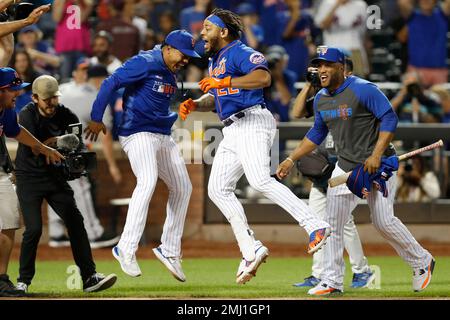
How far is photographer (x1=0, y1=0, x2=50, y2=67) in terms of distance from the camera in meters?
8.98

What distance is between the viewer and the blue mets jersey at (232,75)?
30.5 feet

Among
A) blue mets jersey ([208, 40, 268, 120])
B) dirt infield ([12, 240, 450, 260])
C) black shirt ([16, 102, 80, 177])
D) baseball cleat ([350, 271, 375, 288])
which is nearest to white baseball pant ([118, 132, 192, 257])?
black shirt ([16, 102, 80, 177])

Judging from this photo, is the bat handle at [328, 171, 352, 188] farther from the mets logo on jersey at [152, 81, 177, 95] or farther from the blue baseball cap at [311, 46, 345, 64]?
the mets logo on jersey at [152, 81, 177, 95]

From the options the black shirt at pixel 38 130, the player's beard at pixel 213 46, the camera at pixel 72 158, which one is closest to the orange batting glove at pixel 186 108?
the player's beard at pixel 213 46

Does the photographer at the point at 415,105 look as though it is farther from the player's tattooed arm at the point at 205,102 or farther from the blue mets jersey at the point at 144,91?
the blue mets jersey at the point at 144,91

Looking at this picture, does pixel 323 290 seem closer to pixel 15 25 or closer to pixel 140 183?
pixel 140 183

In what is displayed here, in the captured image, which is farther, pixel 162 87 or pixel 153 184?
pixel 162 87

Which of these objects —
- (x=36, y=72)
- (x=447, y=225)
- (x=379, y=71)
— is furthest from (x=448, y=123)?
(x=36, y=72)

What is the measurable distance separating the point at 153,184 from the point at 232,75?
1222 mm

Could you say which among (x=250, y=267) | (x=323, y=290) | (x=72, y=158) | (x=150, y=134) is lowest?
(x=323, y=290)

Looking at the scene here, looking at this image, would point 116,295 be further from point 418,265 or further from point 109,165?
point 109,165

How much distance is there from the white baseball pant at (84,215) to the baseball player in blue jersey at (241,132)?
15.4 feet

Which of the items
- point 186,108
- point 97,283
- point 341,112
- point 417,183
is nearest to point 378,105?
point 341,112

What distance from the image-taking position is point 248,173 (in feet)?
30.3
